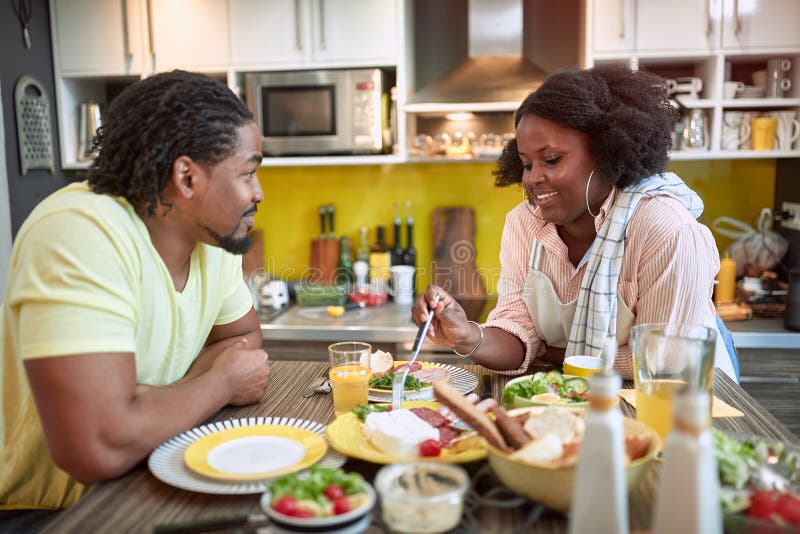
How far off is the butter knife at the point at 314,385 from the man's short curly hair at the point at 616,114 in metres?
0.84

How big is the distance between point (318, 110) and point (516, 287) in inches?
58.8

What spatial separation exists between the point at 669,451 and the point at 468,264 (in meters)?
2.78

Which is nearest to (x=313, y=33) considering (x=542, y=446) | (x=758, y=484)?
(x=542, y=446)

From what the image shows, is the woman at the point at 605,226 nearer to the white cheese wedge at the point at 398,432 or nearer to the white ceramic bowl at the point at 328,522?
the white cheese wedge at the point at 398,432

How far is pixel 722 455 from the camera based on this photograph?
37.8 inches

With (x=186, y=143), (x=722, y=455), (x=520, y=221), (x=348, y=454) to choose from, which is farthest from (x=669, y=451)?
(x=520, y=221)

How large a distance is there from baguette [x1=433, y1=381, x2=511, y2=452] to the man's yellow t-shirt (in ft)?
1.73

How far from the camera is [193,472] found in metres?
1.08

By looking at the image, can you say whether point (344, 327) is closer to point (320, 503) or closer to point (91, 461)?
point (91, 461)

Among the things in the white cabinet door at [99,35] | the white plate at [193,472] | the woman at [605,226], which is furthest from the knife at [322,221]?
the white plate at [193,472]

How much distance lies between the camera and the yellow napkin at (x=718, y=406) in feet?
4.32

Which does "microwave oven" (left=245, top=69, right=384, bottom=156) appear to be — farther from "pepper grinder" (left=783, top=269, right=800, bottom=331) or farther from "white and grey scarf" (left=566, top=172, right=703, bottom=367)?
"pepper grinder" (left=783, top=269, right=800, bottom=331)

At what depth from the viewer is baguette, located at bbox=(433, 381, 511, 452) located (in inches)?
39.6

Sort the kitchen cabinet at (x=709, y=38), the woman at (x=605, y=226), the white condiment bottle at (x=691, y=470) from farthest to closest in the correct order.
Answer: the kitchen cabinet at (x=709, y=38) < the woman at (x=605, y=226) < the white condiment bottle at (x=691, y=470)
